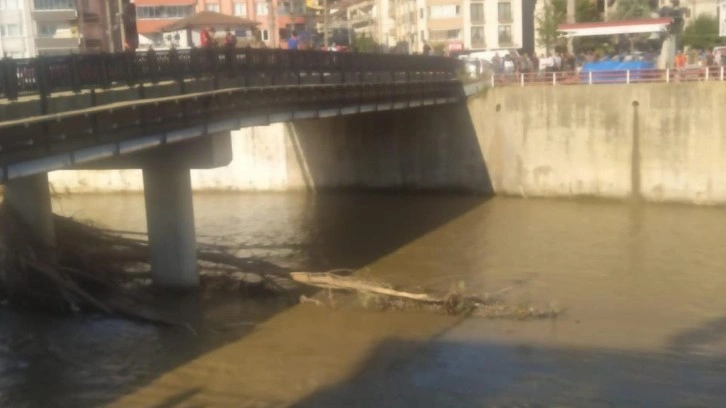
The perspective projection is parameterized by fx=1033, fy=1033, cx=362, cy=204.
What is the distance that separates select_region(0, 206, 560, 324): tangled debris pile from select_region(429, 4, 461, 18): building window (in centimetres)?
5910

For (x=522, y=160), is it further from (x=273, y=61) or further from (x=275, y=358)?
(x=275, y=358)

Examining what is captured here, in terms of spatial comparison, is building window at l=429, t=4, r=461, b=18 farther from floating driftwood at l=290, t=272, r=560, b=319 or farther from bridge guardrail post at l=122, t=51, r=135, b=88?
bridge guardrail post at l=122, t=51, r=135, b=88

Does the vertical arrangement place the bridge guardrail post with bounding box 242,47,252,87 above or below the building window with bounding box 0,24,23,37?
below

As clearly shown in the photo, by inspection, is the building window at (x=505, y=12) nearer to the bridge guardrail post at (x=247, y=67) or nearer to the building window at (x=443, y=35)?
the building window at (x=443, y=35)

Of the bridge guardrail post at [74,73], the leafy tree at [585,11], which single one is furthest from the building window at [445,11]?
the bridge guardrail post at [74,73]

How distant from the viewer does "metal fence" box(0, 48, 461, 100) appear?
1652 centimetres

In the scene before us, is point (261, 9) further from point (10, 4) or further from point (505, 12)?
point (10, 4)

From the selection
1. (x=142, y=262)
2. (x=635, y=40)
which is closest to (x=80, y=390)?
(x=142, y=262)

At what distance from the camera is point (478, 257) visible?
29.1 m

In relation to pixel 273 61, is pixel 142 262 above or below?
below

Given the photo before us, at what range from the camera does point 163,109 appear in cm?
2012

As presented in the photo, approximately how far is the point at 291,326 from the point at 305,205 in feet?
63.1

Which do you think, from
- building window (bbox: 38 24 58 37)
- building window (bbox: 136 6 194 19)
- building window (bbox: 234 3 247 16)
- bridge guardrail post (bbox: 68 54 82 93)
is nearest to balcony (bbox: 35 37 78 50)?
building window (bbox: 38 24 58 37)

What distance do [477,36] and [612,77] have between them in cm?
4229
